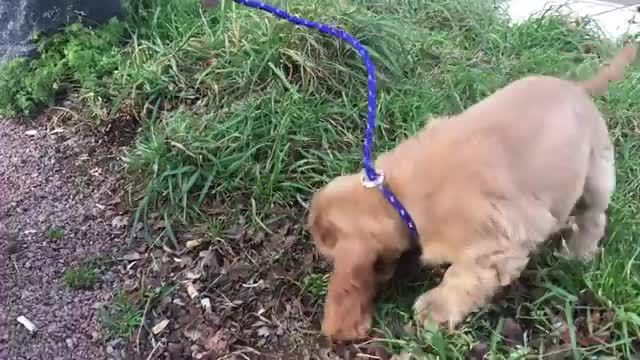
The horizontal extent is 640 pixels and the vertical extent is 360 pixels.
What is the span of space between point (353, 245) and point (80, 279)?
3.66ft

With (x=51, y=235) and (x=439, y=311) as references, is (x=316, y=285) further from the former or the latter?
(x=51, y=235)

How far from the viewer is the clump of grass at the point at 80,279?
299 cm

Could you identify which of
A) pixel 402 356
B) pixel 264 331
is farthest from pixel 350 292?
pixel 264 331

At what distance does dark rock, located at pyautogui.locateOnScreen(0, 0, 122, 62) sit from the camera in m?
3.91

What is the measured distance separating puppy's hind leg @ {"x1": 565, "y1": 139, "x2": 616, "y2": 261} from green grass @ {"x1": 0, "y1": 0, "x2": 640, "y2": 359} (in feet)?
0.23

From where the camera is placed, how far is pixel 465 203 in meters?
2.41

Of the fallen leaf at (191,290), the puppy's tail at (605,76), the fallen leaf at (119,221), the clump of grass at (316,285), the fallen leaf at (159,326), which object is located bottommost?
the fallen leaf at (159,326)

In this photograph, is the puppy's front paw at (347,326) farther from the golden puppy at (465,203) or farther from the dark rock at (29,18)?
the dark rock at (29,18)

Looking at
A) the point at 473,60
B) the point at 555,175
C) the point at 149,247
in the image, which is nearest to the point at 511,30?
the point at 473,60

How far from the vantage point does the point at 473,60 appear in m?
4.04

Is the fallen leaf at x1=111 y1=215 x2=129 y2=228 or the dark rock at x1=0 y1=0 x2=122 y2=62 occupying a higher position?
the dark rock at x1=0 y1=0 x2=122 y2=62

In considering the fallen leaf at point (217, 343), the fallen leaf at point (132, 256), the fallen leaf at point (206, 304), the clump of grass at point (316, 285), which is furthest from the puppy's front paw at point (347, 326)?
the fallen leaf at point (132, 256)

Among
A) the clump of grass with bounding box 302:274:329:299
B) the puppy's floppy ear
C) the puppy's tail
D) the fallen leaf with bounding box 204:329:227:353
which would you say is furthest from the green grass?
the puppy's tail

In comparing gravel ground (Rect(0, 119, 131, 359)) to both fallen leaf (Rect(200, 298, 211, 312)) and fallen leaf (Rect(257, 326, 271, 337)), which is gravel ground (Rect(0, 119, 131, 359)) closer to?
fallen leaf (Rect(200, 298, 211, 312))
